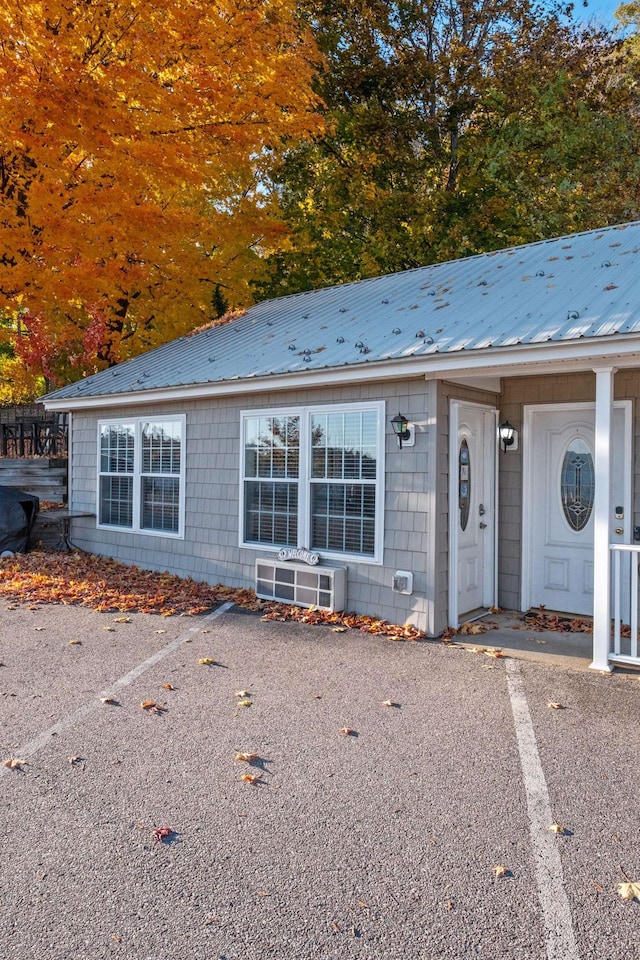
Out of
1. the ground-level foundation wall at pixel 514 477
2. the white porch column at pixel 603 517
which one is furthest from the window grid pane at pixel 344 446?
the white porch column at pixel 603 517

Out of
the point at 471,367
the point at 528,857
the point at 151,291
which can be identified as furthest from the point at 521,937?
the point at 151,291

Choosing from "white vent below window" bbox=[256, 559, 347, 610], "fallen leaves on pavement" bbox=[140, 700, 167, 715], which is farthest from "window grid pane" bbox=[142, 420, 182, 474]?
"fallen leaves on pavement" bbox=[140, 700, 167, 715]

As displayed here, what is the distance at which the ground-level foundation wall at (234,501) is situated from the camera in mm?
6637

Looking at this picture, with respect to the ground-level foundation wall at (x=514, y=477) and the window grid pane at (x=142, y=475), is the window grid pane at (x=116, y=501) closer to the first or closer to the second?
the window grid pane at (x=142, y=475)

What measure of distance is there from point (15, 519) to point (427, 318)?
707 centimetres

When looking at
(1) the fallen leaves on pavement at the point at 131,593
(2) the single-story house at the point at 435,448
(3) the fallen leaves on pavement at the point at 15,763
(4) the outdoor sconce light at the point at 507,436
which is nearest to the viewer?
(3) the fallen leaves on pavement at the point at 15,763

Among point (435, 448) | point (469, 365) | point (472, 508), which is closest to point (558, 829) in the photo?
point (435, 448)

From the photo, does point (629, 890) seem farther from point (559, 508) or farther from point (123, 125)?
point (123, 125)

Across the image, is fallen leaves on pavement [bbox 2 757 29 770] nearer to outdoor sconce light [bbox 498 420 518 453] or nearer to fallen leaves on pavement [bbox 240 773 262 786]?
fallen leaves on pavement [bbox 240 773 262 786]

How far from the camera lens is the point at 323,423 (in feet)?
24.6

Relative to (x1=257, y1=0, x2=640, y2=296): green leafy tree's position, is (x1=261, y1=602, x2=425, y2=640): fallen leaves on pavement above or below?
below

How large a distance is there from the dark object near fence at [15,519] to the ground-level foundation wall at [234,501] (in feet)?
2.27

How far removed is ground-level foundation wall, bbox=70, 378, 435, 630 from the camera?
664 cm

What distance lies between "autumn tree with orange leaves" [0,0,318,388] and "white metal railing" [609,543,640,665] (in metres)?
9.14
